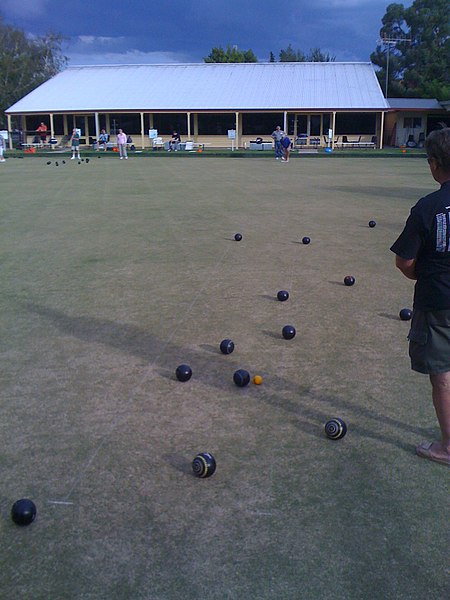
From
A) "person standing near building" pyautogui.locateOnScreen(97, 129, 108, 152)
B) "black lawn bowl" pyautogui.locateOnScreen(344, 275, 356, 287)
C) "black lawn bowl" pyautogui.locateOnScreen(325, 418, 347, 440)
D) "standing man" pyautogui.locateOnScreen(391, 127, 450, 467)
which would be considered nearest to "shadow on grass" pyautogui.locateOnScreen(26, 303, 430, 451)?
"black lawn bowl" pyautogui.locateOnScreen(325, 418, 347, 440)

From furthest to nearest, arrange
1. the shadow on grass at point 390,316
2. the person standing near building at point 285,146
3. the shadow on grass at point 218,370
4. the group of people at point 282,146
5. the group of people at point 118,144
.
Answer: the group of people at point 118,144, the group of people at point 282,146, the person standing near building at point 285,146, the shadow on grass at point 390,316, the shadow on grass at point 218,370

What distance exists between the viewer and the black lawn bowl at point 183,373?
5.03m

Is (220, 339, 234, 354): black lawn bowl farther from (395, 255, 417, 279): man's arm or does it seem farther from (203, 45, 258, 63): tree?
(203, 45, 258, 63): tree

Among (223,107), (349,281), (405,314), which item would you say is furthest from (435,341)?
(223,107)

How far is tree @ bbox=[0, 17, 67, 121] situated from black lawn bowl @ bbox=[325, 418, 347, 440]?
80.9 meters

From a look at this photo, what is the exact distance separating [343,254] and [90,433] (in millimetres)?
6597

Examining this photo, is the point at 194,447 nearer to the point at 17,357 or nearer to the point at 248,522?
the point at 248,522

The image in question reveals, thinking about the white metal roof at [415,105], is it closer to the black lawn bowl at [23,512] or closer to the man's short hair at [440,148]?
the man's short hair at [440,148]

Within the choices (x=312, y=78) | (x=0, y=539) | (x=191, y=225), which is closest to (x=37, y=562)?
(x=0, y=539)

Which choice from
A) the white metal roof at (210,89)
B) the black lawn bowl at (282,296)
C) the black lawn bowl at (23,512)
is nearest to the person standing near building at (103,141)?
the white metal roof at (210,89)

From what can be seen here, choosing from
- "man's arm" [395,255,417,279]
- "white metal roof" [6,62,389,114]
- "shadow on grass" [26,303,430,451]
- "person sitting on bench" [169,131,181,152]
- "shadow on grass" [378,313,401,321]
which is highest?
"white metal roof" [6,62,389,114]

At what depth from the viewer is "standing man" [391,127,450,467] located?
11.4ft

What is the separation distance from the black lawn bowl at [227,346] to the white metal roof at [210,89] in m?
44.1

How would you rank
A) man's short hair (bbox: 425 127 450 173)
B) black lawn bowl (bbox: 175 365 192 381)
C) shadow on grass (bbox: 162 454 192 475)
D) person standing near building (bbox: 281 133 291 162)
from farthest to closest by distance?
1. person standing near building (bbox: 281 133 291 162)
2. black lawn bowl (bbox: 175 365 192 381)
3. shadow on grass (bbox: 162 454 192 475)
4. man's short hair (bbox: 425 127 450 173)
